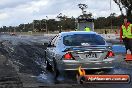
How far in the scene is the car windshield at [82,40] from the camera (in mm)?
13080

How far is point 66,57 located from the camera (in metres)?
12.5

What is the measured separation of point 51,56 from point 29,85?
2524 millimetres

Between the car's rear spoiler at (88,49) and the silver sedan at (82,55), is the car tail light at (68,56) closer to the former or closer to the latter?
the silver sedan at (82,55)

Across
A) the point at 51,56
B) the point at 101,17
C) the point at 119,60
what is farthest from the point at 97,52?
the point at 101,17

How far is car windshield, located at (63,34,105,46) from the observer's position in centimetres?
1308

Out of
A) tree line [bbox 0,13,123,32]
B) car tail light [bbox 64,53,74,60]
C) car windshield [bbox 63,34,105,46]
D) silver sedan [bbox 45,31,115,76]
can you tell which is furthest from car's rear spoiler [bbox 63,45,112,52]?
tree line [bbox 0,13,123,32]

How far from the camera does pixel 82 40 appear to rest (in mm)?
13211

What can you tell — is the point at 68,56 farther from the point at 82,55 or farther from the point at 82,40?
the point at 82,40

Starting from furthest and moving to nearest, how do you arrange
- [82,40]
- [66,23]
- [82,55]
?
[66,23] < [82,40] < [82,55]

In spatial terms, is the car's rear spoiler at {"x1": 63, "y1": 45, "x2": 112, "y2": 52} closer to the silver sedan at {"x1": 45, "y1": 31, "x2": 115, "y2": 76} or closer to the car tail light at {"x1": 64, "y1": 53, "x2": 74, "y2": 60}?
the silver sedan at {"x1": 45, "y1": 31, "x2": 115, "y2": 76}


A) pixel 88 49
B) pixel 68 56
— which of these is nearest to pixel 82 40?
pixel 88 49

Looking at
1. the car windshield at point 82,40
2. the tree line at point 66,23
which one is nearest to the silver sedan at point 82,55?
the car windshield at point 82,40

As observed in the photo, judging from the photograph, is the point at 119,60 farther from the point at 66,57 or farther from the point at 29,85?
the point at 29,85

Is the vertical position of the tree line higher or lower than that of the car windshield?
lower
